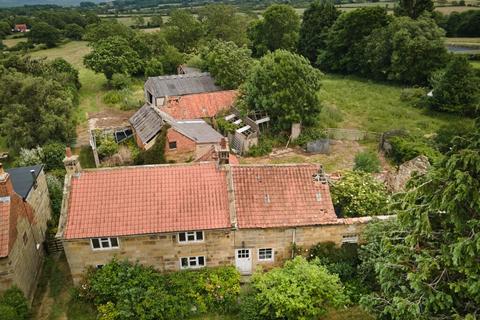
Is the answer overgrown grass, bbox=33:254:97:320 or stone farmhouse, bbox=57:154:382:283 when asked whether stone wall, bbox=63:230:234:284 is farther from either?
overgrown grass, bbox=33:254:97:320

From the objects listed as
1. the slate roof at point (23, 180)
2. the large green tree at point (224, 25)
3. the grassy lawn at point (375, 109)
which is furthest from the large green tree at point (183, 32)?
the slate roof at point (23, 180)

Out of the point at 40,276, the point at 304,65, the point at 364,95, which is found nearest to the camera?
the point at 40,276

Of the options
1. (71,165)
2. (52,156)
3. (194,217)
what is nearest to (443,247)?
(194,217)

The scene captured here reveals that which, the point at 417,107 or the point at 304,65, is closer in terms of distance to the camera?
the point at 304,65

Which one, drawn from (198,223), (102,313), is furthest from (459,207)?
(102,313)

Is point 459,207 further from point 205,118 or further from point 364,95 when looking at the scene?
point 364,95

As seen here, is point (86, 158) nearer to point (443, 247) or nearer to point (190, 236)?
point (190, 236)
